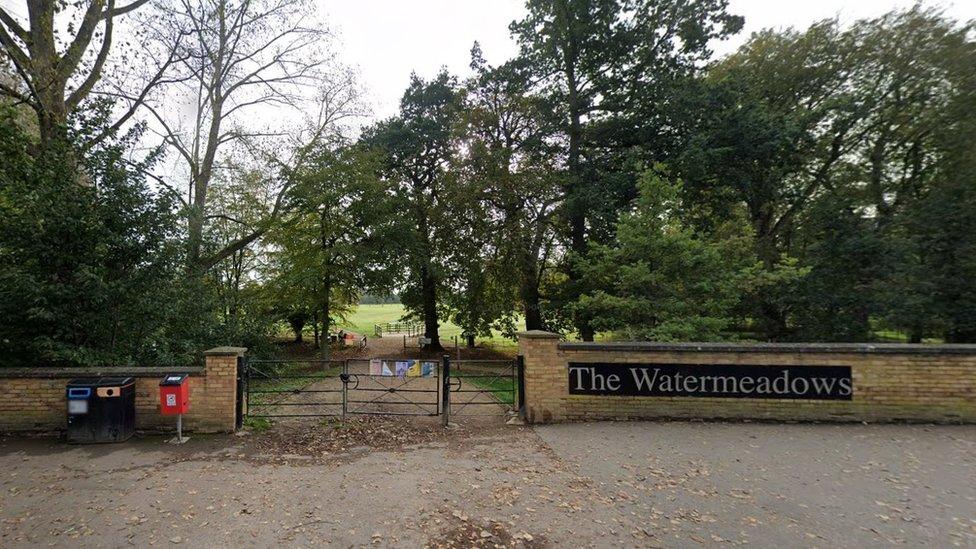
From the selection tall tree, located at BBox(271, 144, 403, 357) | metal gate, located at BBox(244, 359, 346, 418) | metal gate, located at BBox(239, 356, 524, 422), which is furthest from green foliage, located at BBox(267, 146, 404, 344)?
metal gate, located at BBox(239, 356, 524, 422)

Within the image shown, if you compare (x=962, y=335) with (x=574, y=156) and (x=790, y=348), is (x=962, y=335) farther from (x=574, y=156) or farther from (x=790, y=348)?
(x=574, y=156)

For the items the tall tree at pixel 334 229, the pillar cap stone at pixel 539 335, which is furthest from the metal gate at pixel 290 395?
the tall tree at pixel 334 229

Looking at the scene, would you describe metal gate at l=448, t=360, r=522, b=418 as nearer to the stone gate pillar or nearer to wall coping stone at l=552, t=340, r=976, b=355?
the stone gate pillar

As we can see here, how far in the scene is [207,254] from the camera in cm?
1222

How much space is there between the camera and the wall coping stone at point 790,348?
21.8ft

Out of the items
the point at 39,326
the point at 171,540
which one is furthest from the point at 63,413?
the point at 171,540

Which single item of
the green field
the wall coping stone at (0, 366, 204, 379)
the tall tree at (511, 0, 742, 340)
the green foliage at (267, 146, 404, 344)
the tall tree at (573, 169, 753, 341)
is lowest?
the green field

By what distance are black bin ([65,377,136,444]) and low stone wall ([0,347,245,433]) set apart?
31 centimetres

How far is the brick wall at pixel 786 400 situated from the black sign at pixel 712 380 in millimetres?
89

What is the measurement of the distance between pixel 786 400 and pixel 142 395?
1032 cm

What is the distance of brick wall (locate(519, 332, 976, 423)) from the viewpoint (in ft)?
21.7

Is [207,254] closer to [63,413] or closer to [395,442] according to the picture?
[63,413]

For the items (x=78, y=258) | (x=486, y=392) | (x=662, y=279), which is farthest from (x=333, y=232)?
(x=662, y=279)

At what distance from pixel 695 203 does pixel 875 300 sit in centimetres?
638
